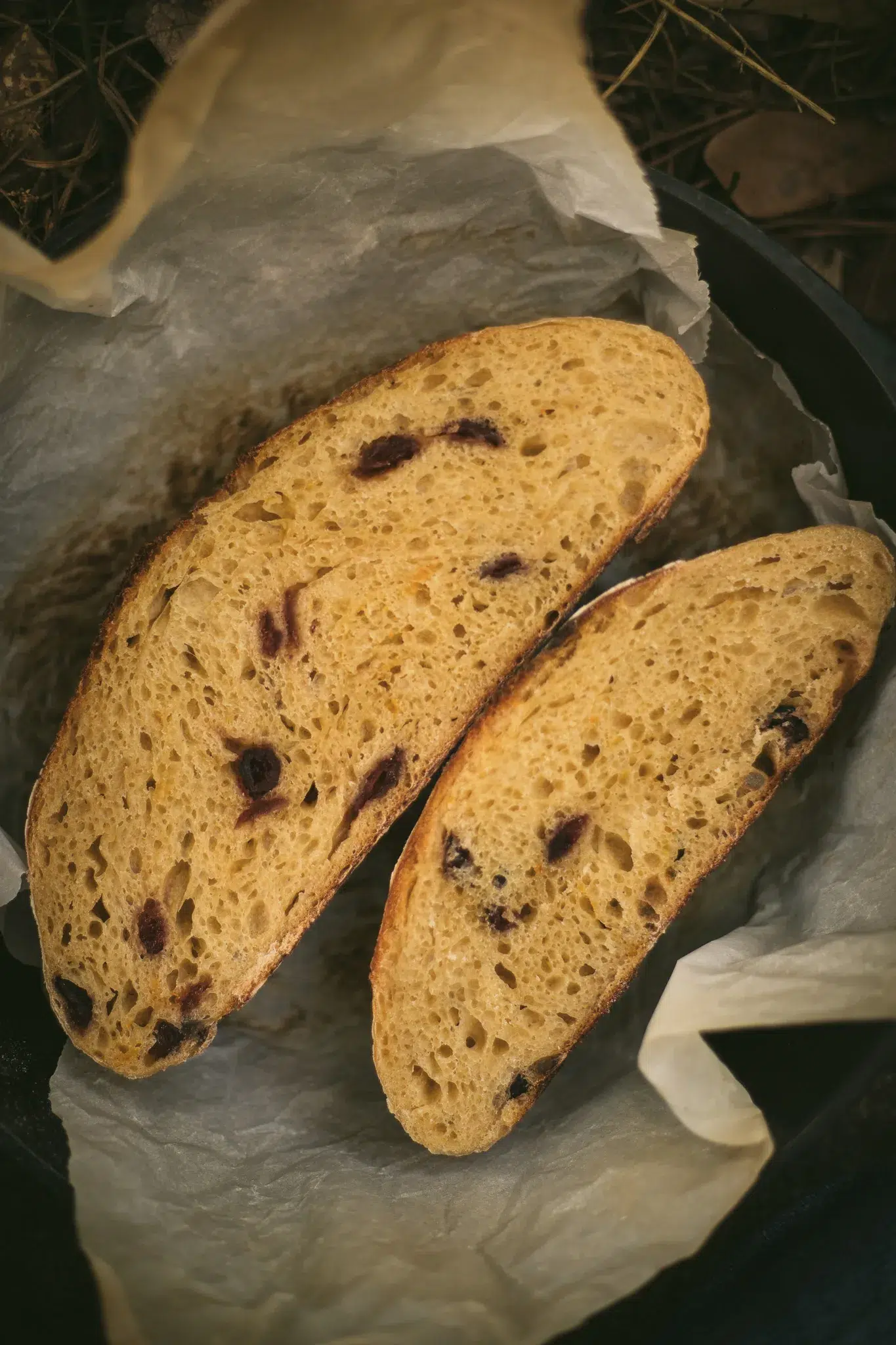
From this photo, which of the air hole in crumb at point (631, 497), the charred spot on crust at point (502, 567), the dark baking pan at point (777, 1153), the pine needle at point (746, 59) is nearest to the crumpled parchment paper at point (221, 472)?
the dark baking pan at point (777, 1153)

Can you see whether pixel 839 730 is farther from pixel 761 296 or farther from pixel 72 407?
pixel 72 407

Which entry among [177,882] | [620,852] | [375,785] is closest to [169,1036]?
[177,882]

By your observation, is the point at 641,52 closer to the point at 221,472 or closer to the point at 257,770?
the point at 221,472

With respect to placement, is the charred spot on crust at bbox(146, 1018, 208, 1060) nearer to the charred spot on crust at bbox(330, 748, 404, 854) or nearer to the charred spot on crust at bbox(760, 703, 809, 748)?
the charred spot on crust at bbox(330, 748, 404, 854)

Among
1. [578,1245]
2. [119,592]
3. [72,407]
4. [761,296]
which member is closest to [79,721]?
[119,592]

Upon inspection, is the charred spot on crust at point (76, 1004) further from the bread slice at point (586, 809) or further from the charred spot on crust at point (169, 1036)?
the bread slice at point (586, 809)

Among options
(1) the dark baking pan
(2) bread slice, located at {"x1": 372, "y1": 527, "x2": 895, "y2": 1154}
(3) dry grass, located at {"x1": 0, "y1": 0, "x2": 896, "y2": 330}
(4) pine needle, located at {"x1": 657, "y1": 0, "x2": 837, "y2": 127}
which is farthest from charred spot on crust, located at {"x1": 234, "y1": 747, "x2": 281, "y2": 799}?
(4) pine needle, located at {"x1": 657, "y1": 0, "x2": 837, "y2": 127}
